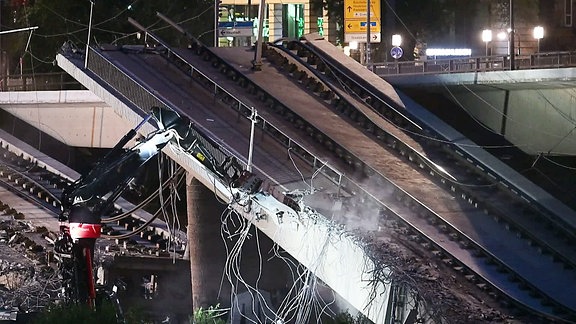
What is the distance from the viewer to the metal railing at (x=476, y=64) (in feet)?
140

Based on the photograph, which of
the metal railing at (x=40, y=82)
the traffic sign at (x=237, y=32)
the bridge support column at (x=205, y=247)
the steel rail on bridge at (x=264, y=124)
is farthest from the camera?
the metal railing at (x=40, y=82)

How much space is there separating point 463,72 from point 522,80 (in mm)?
2834

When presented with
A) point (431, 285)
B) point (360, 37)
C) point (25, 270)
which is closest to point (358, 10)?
point (360, 37)

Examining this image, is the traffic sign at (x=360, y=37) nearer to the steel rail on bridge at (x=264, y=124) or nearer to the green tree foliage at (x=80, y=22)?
the green tree foliage at (x=80, y=22)

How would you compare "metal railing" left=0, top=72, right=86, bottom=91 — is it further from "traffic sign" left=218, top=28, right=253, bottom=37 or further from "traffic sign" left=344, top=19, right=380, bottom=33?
"traffic sign" left=344, top=19, right=380, bottom=33

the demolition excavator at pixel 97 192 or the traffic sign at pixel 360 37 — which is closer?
the demolition excavator at pixel 97 192

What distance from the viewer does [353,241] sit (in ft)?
96.4

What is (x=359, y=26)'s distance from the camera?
51.8 metres

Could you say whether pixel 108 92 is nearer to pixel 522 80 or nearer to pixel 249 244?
pixel 249 244

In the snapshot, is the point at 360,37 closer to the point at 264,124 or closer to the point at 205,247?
the point at 264,124

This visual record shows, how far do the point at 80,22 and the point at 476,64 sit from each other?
2257 cm

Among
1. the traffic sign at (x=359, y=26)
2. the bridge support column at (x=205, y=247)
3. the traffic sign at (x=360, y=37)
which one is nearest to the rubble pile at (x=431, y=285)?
the bridge support column at (x=205, y=247)

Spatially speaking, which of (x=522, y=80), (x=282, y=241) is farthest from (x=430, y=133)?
(x=282, y=241)

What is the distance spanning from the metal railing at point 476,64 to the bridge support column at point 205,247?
406 inches
